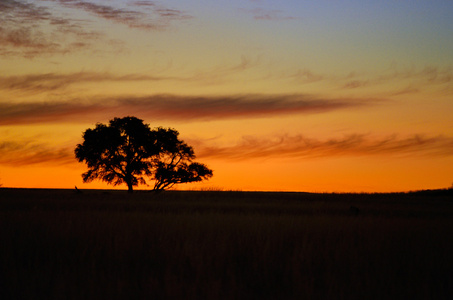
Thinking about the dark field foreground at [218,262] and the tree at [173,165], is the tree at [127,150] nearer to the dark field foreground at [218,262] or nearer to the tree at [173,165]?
the tree at [173,165]

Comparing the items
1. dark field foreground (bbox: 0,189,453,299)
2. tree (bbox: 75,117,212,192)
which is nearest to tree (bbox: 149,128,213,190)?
tree (bbox: 75,117,212,192)

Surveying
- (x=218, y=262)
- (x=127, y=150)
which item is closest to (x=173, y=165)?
(x=127, y=150)

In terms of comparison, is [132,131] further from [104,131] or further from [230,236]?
[230,236]

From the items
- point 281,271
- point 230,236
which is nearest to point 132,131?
point 230,236

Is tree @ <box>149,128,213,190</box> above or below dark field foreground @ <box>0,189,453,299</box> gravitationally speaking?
above

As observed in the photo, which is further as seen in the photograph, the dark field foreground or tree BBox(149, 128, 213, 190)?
tree BBox(149, 128, 213, 190)

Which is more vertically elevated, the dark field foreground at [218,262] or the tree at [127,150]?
the tree at [127,150]

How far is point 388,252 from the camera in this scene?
1079cm

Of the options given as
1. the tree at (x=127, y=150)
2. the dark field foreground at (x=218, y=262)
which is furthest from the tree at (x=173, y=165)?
the dark field foreground at (x=218, y=262)

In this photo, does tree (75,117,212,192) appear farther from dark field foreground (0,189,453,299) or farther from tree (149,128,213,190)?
dark field foreground (0,189,453,299)

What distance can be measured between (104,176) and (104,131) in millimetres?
4480

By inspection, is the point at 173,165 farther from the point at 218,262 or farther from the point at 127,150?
the point at 218,262

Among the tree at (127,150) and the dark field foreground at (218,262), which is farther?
the tree at (127,150)

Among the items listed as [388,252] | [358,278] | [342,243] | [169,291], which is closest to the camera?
[169,291]
